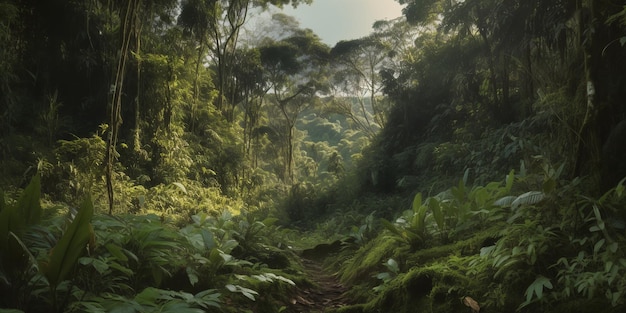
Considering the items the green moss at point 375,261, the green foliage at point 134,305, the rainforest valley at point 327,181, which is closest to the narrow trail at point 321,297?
the rainforest valley at point 327,181

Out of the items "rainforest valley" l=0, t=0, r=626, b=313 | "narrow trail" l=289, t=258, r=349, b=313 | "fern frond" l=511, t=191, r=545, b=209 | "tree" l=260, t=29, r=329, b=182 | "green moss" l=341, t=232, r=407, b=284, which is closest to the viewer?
"rainforest valley" l=0, t=0, r=626, b=313

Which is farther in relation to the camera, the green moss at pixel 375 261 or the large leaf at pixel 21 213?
the green moss at pixel 375 261

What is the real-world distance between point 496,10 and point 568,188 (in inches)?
223

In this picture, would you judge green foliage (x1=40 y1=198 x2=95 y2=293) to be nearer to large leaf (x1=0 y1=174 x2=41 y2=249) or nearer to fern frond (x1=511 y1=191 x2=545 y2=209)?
large leaf (x1=0 y1=174 x2=41 y2=249)

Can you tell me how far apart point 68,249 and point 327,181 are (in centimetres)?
1629

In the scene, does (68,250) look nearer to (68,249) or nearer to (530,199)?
(68,249)

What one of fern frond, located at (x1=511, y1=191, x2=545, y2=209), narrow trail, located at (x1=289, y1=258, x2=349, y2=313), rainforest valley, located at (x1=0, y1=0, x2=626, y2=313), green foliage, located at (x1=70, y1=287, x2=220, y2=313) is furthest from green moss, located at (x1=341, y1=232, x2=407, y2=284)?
green foliage, located at (x1=70, y1=287, x2=220, y2=313)

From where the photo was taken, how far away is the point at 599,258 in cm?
229

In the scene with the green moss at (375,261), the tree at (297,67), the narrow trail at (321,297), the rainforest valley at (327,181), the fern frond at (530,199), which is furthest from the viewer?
the tree at (297,67)

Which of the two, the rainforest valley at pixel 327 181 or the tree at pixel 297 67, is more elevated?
the tree at pixel 297 67

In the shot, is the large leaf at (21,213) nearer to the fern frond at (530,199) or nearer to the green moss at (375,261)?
the green moss at (375,261)

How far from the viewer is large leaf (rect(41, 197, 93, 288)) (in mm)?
1899

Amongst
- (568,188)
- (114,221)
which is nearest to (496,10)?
(568,188)

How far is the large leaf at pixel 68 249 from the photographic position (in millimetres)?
1899
